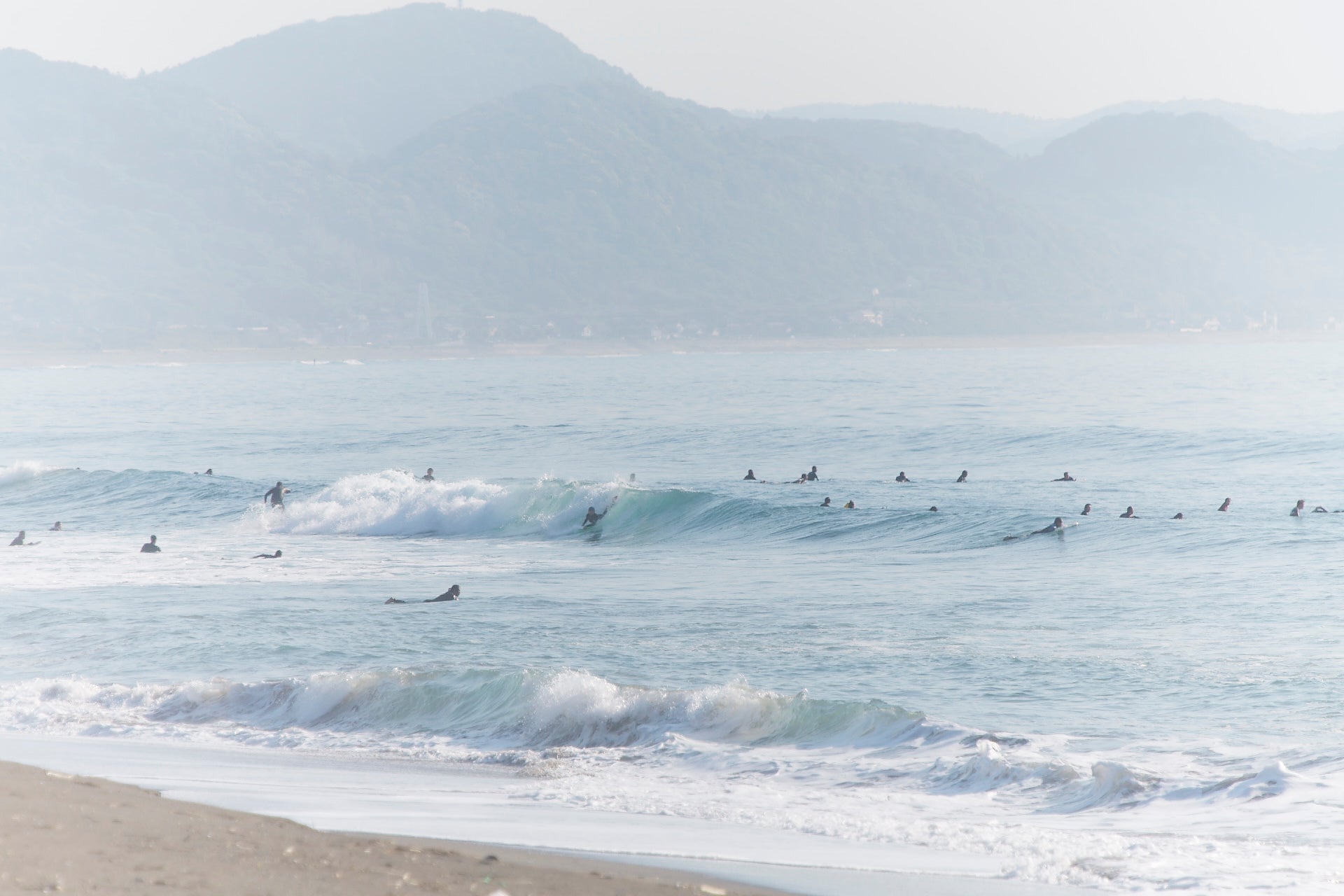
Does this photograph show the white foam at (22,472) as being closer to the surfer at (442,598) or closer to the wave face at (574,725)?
the surfer at (442,598)

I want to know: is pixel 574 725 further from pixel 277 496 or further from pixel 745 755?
pixel 277 496

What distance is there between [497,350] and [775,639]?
169454 millimetres

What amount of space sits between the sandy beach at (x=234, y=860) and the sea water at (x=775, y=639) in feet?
6.04

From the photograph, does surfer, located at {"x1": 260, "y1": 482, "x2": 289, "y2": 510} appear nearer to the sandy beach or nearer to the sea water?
the sea water

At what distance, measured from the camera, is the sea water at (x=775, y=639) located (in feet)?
30.6

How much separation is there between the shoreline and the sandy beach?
163305 mm

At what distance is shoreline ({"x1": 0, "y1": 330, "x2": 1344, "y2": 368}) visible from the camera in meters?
165

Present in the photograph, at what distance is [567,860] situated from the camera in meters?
7.73

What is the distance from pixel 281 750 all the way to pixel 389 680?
1.84 metres

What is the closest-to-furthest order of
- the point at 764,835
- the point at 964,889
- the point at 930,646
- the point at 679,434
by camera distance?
1. the point at 964,889
2. the point at 764,835
3. the point at 930,646
4. the point at 679,434

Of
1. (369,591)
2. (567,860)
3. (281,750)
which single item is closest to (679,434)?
(369,591)

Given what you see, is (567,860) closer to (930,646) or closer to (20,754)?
(20,754)

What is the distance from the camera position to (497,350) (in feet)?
596

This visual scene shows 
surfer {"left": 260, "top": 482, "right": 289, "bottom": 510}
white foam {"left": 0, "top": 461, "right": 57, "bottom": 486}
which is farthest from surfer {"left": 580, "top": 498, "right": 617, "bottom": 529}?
white foam {"left": 0, "top": 461, "right": 57, "bottom": 486}
